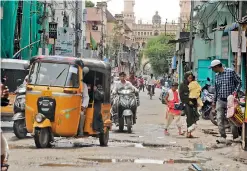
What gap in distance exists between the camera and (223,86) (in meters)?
13.7

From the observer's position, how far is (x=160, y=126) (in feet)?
66.0

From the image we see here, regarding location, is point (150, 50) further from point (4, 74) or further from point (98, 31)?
point (4, 74)

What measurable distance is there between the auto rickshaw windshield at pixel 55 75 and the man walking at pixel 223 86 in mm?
3437

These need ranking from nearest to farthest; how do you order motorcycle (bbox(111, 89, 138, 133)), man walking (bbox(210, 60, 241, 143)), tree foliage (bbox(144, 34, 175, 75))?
1. man walking (bbox(210, 60, 241, 143))
2. motorcycle (bbox(111, 89, 138, 133))
3. tree foliage (bbox(144, 34, 175, 75))

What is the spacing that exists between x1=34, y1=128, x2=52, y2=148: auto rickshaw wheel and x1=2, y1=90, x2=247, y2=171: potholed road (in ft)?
0.66

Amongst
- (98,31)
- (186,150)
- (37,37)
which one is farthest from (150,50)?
(186,150)

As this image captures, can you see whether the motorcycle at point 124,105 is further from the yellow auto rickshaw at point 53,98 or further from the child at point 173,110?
the yellow auto rickshaw at point 53,98

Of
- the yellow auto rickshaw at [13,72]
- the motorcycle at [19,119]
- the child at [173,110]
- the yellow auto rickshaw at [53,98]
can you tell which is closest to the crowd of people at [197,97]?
the child at [173,110]

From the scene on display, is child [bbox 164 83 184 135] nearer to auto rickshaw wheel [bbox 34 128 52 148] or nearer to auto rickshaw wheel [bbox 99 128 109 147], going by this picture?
auto rickshaw wheel [bbox 99 128 109 147]

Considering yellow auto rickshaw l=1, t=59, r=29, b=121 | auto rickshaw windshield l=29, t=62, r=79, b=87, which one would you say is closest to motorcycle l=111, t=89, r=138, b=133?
yellow auto rickshaw l=1, t=59, r=29, b=121

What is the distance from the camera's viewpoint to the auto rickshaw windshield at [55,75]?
1216 centimetres

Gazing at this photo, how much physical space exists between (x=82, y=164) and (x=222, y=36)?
23.2m

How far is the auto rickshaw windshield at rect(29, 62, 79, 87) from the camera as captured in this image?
1216 centimetres

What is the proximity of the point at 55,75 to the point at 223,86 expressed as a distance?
3968 millimetres
